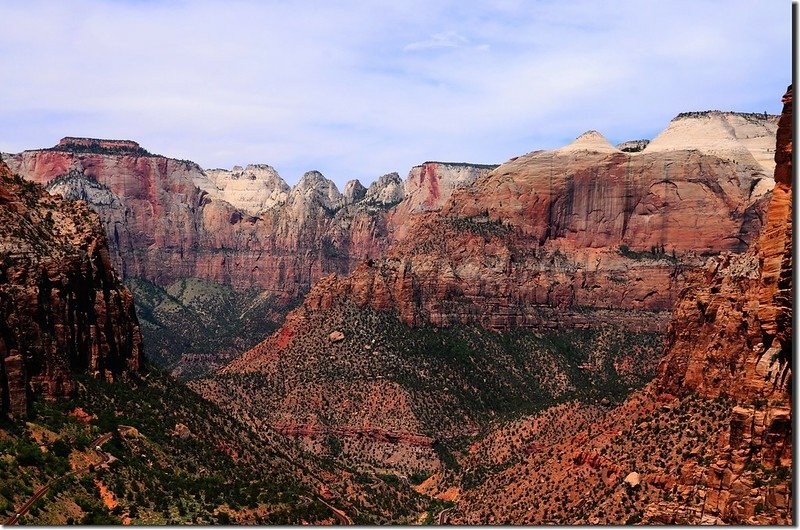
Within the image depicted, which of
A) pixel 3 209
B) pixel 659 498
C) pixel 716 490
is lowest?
pixel 659 498

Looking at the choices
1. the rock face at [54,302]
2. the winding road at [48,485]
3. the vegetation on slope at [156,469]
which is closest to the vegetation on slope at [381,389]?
the vegetation on slope at [156,469]

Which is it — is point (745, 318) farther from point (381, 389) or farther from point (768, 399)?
point (381, 389)

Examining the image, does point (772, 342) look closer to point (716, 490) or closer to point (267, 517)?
point (716, 490)

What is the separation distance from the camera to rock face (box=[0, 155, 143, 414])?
8781cm

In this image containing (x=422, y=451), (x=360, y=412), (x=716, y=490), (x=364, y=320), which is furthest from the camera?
(x=364, y=320)

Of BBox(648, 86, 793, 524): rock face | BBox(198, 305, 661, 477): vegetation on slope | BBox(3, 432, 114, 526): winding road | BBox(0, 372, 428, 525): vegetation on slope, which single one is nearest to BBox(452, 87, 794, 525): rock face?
BBox(648, 86, 793, 524): rock face

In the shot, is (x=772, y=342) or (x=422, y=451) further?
(x=422, y=451)

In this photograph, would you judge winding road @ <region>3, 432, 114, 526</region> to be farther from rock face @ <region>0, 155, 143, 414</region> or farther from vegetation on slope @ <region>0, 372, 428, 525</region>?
rock face @ <region>0, 155, 143, 414</region>

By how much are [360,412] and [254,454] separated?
60.9 m

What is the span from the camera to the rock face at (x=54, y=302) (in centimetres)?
8781

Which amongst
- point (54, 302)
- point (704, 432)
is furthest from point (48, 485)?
point (704, 432)

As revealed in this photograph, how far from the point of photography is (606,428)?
105 m

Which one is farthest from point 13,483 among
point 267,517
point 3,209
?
point 3,209

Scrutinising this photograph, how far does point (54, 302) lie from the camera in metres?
→ 94.7
